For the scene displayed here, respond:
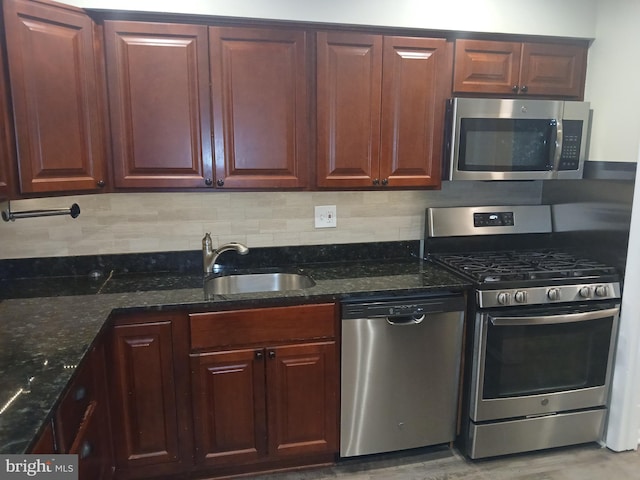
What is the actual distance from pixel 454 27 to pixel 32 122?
6.24 feet

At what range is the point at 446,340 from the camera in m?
2.20

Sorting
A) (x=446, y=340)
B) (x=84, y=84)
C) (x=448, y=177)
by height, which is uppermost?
(x=84, y=84)

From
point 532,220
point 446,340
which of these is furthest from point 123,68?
point 532,220

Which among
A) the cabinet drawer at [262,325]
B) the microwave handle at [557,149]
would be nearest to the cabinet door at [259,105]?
the cabinet drawer at [262,325]

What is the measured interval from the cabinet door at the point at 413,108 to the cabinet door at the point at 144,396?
1.32 meters

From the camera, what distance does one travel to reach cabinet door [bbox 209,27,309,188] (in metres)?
2.08

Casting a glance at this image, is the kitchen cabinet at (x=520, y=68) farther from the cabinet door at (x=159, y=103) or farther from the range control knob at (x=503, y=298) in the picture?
the cabinet door at (x=159, y=103)

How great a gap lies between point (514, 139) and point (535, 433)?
1494mm

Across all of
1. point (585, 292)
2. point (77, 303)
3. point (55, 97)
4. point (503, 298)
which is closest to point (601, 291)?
point (585, 292)

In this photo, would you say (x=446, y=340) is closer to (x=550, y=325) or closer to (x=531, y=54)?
(x=550, y=325)

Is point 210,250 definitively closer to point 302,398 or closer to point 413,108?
point 302,398

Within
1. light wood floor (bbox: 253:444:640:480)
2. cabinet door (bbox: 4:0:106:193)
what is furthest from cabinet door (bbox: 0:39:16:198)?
light wood floor (bbox: 253:444:640:480)

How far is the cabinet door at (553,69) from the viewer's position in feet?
7.70
